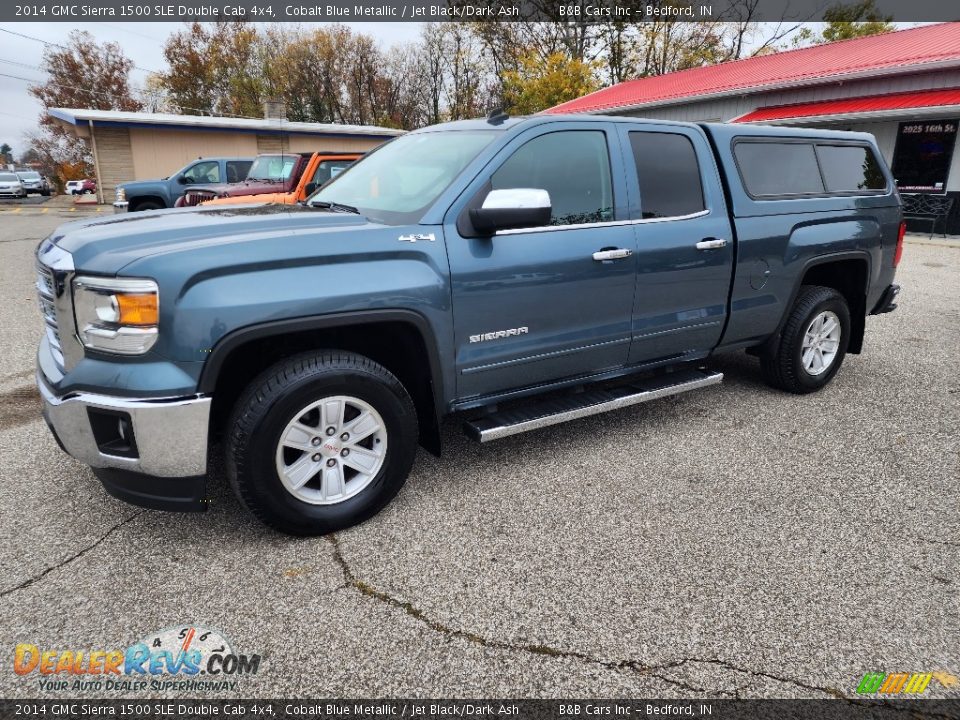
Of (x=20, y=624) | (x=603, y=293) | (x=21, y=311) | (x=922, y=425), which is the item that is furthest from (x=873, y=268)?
(x=21, y=311)

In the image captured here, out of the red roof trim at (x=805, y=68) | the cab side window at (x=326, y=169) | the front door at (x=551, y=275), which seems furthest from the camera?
the red roof trim at (x=805, y=68)

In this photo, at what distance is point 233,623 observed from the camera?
248cm

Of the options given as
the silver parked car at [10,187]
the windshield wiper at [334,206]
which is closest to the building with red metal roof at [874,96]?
the windshield wiper at [334,206]

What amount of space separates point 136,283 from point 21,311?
6.36 m

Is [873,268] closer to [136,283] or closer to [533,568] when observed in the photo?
[533,568]

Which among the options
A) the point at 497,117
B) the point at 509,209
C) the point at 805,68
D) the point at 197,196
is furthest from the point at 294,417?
the point at 805,68

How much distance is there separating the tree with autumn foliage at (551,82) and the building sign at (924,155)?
60.2 ft

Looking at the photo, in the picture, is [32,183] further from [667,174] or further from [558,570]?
[558,570]

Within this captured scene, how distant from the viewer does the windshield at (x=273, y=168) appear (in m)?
11.2

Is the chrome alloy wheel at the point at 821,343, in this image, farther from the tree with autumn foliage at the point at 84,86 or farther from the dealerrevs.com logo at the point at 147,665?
the tree with autumn foliage at the point at 84,86

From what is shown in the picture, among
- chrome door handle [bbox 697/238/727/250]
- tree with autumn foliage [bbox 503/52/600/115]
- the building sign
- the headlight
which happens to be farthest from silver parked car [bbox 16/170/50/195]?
chrome door handle [bbox 697/238/727/250]

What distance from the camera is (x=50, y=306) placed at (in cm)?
294

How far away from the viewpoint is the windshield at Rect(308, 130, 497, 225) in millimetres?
3332

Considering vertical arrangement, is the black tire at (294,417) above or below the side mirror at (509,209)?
below
